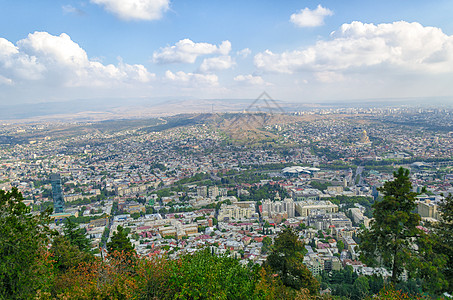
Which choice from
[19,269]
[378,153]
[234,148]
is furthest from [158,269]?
[234,148]

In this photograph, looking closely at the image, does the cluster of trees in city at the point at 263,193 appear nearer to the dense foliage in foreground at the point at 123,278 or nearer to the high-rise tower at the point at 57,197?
the high-rise tower at the point at 57,197

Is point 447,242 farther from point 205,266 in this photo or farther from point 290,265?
point 205,266

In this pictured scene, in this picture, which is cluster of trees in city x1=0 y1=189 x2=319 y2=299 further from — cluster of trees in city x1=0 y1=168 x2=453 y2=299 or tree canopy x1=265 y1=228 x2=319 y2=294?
tree canopy x1=265 y1=228 x2=319 y2=294

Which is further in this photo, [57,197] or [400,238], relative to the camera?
[57,197]

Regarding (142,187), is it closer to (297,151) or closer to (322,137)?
(297,151)

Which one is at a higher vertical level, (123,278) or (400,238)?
(400,238)

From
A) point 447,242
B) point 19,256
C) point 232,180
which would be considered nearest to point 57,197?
point 232,180

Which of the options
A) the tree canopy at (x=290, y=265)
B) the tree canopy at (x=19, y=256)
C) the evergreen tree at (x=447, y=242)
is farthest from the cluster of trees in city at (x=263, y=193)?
the tree canopy at (x=19, y=256)

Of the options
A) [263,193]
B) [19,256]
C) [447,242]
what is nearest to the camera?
[19,256]

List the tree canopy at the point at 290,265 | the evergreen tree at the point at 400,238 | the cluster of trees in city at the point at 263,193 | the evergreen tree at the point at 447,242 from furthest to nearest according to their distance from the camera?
the cluster of trees in city at the point at 263,193 < the tree canopy at the point at 290,265 < the evergreen tree at the point at 447,242 < the evergreen tree at the point at 400,238

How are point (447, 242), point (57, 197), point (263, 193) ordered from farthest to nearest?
Result: point (263, 193), point (57, 197), point (447, 242)

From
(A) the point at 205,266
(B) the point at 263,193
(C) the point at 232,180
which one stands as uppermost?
(A) the point at 205,266
